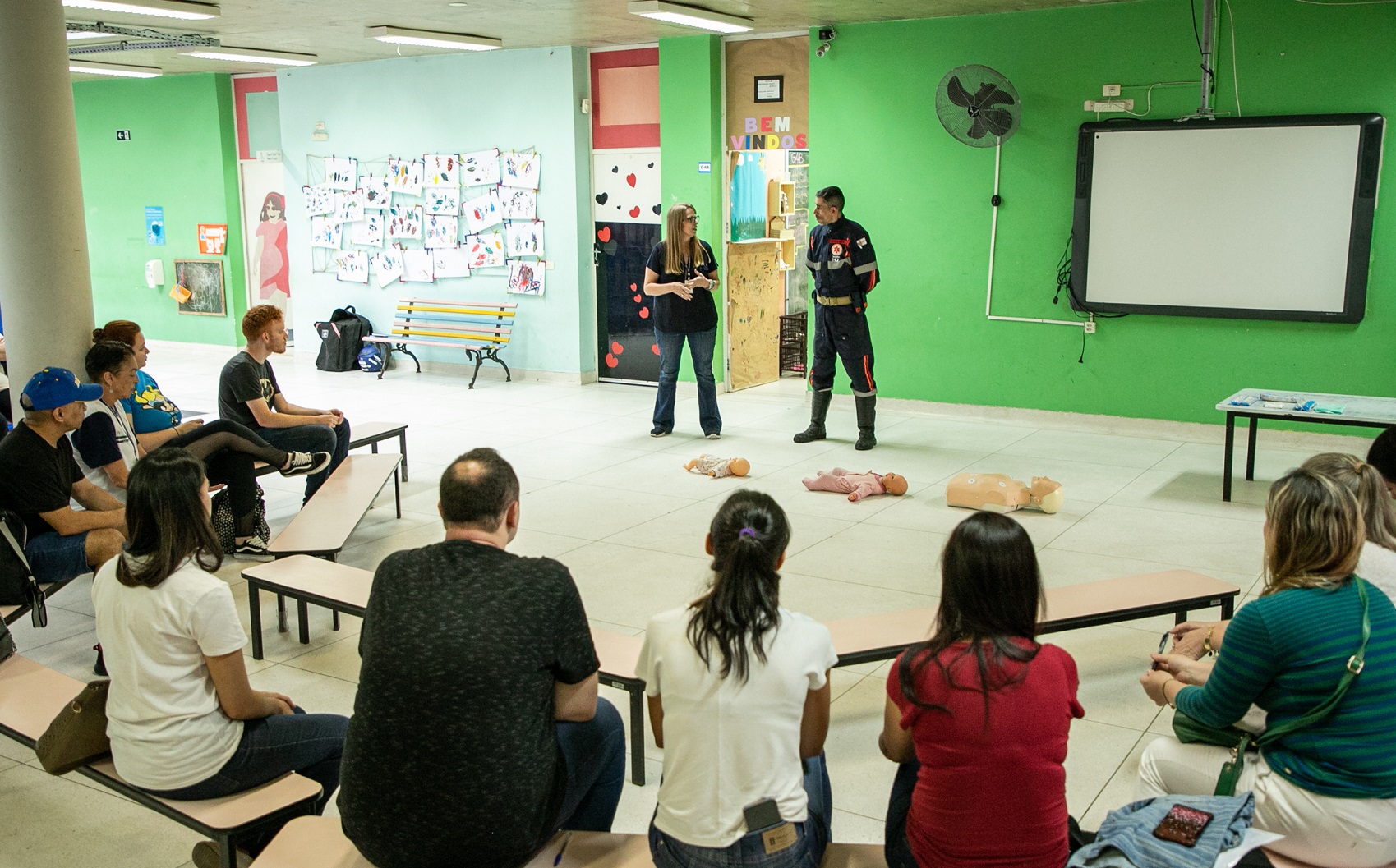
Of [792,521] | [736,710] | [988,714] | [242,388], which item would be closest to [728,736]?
[736,710]

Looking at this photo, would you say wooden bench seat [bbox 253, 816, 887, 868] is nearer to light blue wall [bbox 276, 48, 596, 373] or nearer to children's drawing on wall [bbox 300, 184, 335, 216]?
light blue wall [bbox 276, 48, 596, 373]

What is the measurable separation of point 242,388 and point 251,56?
21.2 feet

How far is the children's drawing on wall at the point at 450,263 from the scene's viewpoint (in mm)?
11445

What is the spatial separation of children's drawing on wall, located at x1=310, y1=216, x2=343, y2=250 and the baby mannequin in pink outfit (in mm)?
7335

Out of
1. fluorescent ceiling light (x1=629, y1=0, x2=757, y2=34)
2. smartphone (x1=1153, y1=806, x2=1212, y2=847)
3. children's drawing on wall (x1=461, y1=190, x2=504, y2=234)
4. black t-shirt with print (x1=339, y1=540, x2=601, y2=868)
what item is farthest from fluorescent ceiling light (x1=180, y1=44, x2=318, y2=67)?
smartphone (x1=1153, y1=806, x2=1212, y2=847)

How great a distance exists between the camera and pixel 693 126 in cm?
1001

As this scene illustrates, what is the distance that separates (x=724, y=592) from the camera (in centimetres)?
229

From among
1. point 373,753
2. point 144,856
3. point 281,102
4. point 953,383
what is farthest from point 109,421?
point 281,102

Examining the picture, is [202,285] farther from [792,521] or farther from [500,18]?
[792,521]

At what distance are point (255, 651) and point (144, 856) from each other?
136cm

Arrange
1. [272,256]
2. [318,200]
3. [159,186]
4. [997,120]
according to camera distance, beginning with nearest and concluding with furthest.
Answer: [997,120] < [318,200] < [272,256] < [159,186]

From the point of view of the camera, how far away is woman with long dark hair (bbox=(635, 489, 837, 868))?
222cm

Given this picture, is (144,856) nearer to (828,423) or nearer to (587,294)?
(828,423)

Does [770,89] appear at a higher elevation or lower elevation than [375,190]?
higher
